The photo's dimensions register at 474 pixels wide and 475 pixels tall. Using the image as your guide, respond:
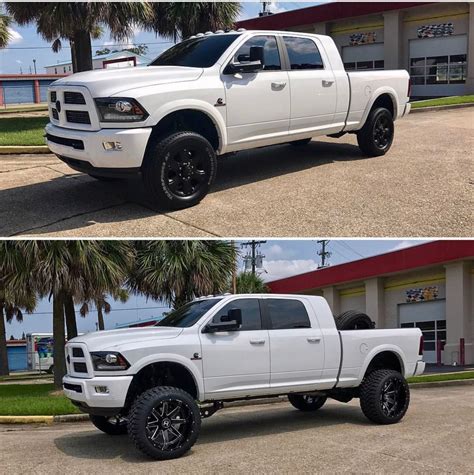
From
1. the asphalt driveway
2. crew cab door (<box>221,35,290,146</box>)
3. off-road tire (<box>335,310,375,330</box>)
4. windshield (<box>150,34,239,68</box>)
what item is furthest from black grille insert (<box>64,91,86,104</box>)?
off-road tire (<box>335,310,375,330</box>)

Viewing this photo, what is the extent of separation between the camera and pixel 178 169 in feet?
26.6

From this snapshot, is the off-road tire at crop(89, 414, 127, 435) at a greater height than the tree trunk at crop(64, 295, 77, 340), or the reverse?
the off-road tire at crop(89, 414, 127, 435)

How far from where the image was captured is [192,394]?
271 inches

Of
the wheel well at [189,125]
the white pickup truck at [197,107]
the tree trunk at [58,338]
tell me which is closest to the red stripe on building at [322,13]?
the tree trunk at [58,338]

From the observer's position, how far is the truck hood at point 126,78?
303 inches

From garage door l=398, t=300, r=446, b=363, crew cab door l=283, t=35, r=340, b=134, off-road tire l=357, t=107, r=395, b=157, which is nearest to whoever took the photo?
crew cab door l=283, t=35, r=340, b=134

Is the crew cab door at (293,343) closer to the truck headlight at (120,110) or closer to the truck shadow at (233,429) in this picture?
the truck shadow at (233,429)

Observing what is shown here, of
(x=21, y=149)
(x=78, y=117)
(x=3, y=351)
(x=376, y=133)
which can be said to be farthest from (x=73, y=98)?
(x=3, y=351)

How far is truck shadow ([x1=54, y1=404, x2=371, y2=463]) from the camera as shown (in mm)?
6805

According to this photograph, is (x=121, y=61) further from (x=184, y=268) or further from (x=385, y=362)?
(x=385, y=362)

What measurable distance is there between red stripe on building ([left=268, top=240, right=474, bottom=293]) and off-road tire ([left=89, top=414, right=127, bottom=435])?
1519cm

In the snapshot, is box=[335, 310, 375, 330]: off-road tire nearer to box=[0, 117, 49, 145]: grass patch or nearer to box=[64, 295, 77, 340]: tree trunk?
box=[0, 117, 49, 145]: grass patch

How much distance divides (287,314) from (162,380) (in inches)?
65.7

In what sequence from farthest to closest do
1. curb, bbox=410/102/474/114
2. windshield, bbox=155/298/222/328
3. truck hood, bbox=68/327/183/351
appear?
1. curb, bbox=410/102/474/114
2. windshield, bbox=155/298/222/328
3. truck hood, bbox=68/327/183/351
